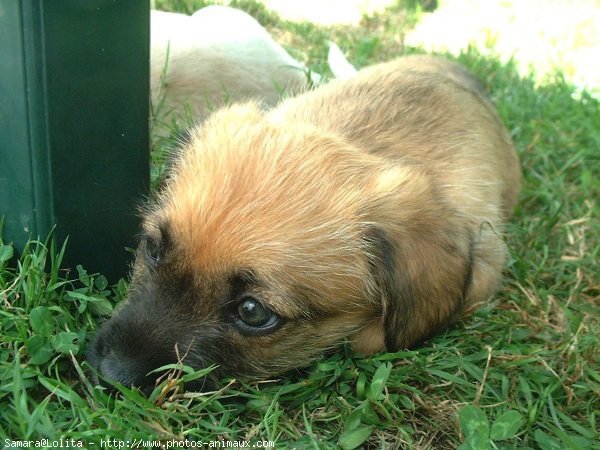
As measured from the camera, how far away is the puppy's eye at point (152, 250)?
3254 millimetres

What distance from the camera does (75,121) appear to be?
10.5 feet

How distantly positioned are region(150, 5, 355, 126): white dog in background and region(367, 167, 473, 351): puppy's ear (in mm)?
1979

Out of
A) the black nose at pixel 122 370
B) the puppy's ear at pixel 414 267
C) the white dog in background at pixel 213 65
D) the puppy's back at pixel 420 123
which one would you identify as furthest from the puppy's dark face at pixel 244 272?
the white dog in background at pixel 213 65

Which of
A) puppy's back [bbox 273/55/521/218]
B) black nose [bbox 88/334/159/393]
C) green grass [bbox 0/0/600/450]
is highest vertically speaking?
puppy's back [bbox 273/55/521/218]

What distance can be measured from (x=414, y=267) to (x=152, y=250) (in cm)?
118

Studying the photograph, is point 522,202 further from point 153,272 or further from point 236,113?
point 153,272

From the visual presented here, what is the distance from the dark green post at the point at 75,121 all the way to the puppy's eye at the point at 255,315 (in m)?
0.92

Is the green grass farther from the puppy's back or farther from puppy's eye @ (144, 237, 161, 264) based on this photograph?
the puppy's back

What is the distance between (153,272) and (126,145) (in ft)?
2.23

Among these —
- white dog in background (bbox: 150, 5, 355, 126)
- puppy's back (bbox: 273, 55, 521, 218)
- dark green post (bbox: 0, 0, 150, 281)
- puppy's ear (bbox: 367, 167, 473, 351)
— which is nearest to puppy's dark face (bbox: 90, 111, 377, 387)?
puppy's ear (bbox: 367, 167, 473, 351)

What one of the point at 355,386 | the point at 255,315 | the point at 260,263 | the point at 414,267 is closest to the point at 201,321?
the point at 255,315

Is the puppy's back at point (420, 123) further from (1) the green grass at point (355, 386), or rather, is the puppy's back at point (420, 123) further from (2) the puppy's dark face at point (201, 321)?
(2) the puppy's dark face at point (201, 321)

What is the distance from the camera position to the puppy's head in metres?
3.04

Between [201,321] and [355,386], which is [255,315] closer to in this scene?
[201,321]
